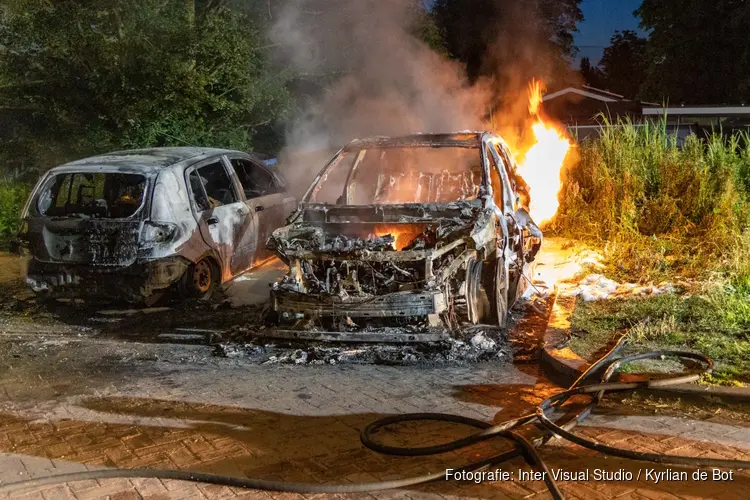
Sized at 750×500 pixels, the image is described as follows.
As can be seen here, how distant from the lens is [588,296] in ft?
24.4

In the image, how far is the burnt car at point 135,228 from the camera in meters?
7.29

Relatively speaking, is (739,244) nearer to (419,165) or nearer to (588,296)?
(588,296)

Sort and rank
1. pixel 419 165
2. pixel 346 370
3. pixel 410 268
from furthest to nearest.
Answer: pixel 419 165, pixel 410 268, pixel 346 370

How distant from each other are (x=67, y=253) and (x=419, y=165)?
4.06m

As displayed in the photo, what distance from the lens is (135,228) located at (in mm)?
7277

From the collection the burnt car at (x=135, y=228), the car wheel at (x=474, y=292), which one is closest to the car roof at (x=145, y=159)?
the burnt car at (x=135, y=228)

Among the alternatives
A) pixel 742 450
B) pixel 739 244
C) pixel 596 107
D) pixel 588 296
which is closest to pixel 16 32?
pixel 588 296

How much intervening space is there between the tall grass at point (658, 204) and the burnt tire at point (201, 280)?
15.8 feet

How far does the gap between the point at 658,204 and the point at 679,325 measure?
3.91m

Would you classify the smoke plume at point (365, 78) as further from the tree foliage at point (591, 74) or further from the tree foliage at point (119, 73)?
the tree foliage at point (591, 74)

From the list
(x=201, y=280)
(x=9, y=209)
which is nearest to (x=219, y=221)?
(x=201, y=280)

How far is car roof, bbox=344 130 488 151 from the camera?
24.2ft

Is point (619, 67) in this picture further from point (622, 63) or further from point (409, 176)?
point (409, 176)

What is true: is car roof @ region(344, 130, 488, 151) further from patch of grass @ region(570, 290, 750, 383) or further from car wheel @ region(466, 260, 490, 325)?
patch of grass @ region(570, 290, 750, 383)
